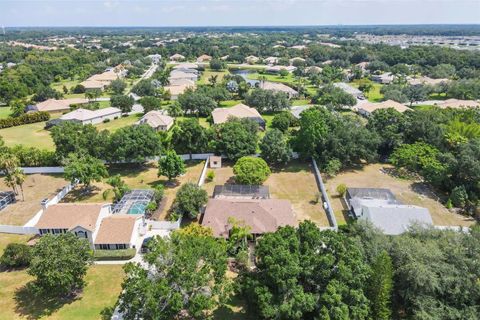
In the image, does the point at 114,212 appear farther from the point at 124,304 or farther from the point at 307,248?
the point at 307,248

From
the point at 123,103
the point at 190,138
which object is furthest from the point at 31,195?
the point at 123,103

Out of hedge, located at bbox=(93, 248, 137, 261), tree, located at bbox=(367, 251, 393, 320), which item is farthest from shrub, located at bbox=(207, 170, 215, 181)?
tree, located at bbox=(367, 251, 393, 320)

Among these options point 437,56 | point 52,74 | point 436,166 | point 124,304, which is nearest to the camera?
point 124,304

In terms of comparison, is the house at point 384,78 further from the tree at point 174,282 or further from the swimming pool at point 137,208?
the tree at point 174,282

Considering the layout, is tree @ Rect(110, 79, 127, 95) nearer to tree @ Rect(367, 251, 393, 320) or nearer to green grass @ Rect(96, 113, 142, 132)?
green grass @ Rect(96, 113, 142, 132)

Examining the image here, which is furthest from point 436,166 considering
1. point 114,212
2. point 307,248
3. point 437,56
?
point 437,56

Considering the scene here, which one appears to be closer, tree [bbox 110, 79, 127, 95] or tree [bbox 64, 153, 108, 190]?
tree [bbox 64, 153, 108, 190]
